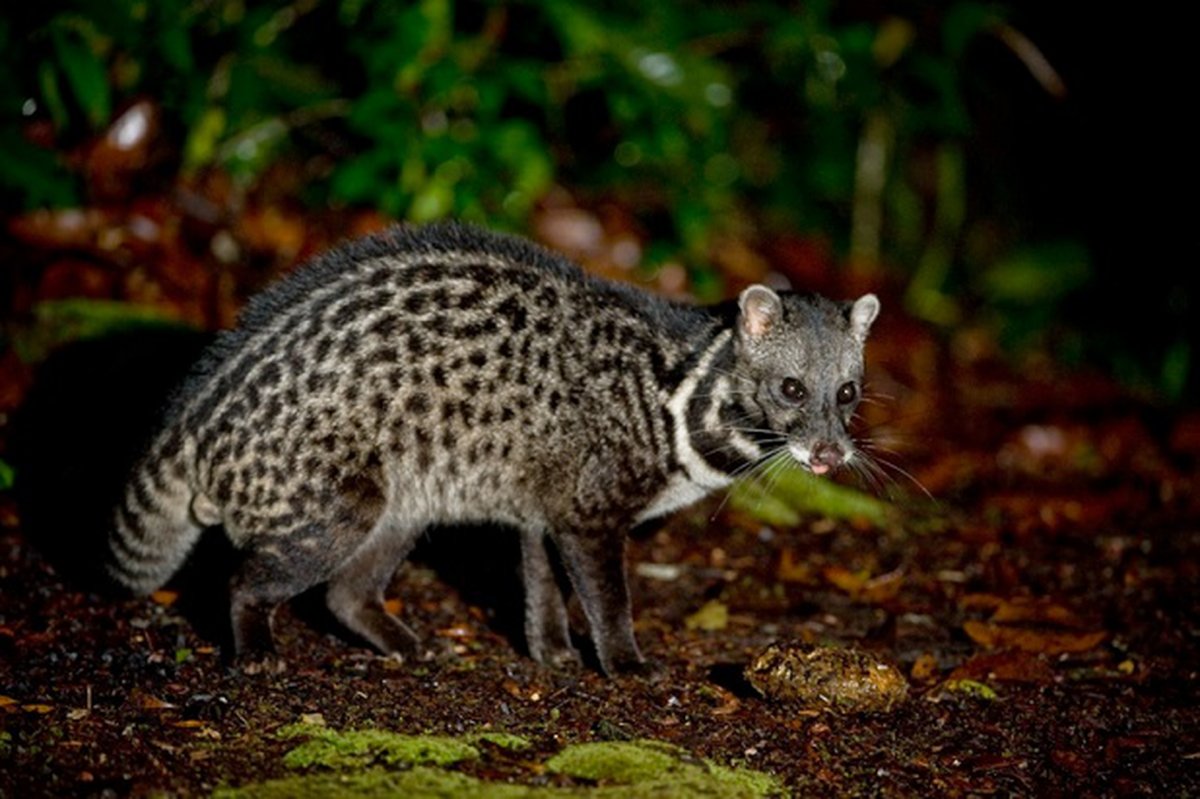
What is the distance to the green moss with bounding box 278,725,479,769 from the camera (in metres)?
4.57

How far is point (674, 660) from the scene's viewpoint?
20.2 feet

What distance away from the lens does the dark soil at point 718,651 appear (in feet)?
15.9

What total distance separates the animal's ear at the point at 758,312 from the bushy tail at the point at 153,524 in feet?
8.14

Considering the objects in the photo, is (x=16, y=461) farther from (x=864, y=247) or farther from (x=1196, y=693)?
(x=864, y=247)

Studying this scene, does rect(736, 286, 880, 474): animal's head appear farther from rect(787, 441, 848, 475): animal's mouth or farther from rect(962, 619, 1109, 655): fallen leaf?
rect(962, 619, 1109, 655): fallen leaf

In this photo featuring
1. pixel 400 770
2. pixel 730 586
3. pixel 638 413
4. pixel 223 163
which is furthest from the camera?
pixel 223 163

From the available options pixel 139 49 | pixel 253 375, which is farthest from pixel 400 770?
pixel 139 49

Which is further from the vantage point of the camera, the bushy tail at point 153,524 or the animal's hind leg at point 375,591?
the animal's hind leg at point 375,591

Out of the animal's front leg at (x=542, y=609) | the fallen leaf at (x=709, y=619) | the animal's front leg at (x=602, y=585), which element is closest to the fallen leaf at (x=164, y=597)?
the animal's front leg at (x=542, y=609)

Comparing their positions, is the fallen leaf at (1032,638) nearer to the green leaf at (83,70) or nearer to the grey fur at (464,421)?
the grey fur at (464,421)

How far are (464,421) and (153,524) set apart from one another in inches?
54.5

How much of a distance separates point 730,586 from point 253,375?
2737 mm

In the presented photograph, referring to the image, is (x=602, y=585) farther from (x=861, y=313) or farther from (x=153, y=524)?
(x=153, y=524)

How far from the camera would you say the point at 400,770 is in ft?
14.9
